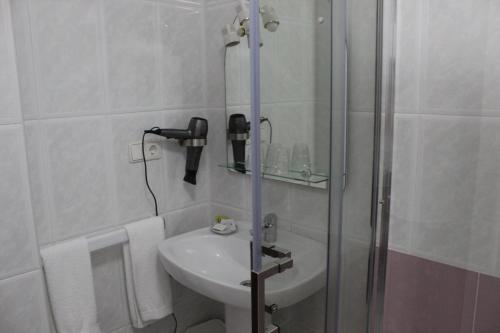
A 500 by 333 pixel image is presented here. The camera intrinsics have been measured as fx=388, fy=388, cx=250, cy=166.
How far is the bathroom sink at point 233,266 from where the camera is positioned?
780 mm

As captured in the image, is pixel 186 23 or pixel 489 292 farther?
pixel 186 23

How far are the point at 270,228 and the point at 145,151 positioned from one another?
970 millimetres

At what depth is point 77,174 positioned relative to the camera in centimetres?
142

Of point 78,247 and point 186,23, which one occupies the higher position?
point 186,23

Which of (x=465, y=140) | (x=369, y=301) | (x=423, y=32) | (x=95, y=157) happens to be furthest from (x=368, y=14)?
(x=95, y=157)

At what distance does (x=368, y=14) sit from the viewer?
76cm

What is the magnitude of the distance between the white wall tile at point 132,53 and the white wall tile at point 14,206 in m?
0.42

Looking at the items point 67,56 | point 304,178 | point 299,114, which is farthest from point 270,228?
point 67,56

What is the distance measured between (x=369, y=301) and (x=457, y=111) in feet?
1.55

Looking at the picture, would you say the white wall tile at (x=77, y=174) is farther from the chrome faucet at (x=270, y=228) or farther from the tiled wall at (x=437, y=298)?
the tiled wall at (x=437, y=298)

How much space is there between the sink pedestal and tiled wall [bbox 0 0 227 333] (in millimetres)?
396

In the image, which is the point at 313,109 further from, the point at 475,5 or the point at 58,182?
the point at 58,182

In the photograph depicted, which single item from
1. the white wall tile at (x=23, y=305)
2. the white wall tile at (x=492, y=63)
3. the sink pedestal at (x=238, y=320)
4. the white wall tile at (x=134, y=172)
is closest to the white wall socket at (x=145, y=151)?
the white wall tile at (x=134, y=172)

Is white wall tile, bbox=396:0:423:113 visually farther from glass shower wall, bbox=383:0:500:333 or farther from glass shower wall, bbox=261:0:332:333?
glass shower wall, bbox=261:0:332:333
